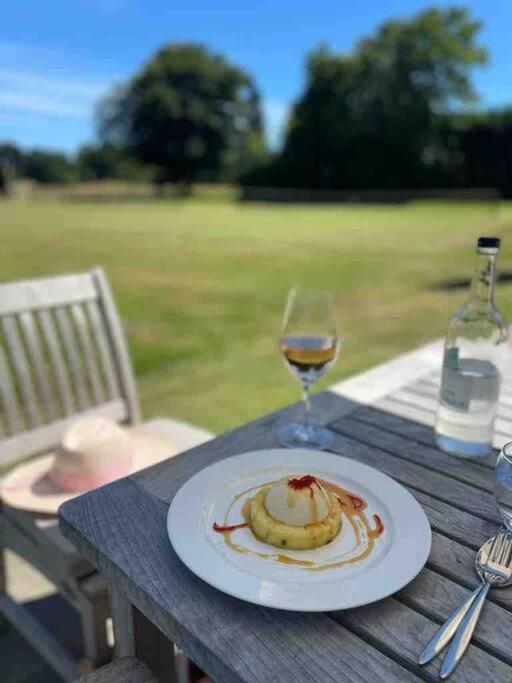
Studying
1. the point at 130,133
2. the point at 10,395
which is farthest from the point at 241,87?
the point at 10,395

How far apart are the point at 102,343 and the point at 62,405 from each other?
270mm

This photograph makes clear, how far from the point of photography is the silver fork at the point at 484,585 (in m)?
0.61

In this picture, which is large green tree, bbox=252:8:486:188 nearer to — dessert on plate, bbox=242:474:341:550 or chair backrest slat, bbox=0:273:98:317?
chair backrest slat, bbox=0:273:98:317

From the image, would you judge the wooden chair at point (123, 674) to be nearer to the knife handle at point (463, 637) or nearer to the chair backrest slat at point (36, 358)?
the knife handle at point (463, 637)

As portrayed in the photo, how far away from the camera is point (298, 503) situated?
29.8 inches

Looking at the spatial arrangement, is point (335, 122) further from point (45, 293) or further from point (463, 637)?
point (463, 637)

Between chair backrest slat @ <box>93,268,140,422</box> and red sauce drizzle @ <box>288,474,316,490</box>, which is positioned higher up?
red sauce drizzle @ <box>288,474,316,490</box>

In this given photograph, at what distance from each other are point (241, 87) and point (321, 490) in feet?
192

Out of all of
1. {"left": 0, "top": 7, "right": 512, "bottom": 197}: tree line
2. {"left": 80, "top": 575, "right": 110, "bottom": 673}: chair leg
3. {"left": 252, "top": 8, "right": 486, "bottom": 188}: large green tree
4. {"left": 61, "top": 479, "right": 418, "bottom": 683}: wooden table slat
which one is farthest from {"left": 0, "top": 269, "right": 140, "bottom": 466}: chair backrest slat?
{"left": 252, "top": 8, "right": 486, "bottom": 188}: large green tree

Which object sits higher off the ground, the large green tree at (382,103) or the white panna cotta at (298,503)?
the large green tree at (382,103)

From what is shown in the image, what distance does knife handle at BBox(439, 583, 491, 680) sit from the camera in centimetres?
60

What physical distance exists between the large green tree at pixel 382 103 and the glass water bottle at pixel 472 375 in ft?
119

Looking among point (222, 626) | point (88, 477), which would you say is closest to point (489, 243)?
point (222, 626)

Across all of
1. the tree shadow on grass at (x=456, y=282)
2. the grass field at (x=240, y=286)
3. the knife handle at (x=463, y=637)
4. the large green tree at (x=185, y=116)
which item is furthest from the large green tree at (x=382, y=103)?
the knife handle at (x=463, y=637)
